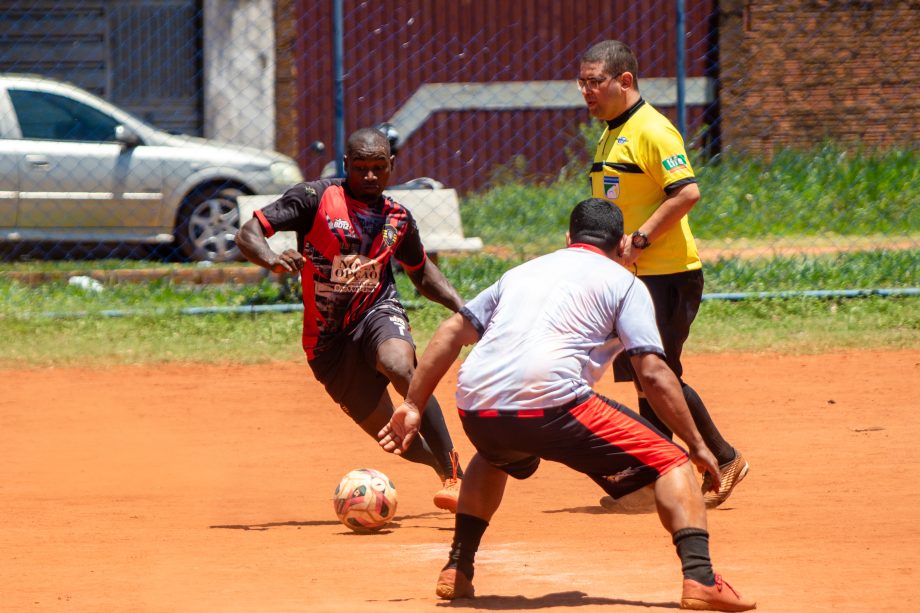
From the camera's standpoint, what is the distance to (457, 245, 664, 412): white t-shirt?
14.7 feet

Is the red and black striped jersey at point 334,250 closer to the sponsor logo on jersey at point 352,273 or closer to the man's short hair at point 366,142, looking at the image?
the sponsor logo on jersey at point 352,273

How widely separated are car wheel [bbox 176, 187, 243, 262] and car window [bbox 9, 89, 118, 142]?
988 mm

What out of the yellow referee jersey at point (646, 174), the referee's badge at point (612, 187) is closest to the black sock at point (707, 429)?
the yellow referee jersey at point (646, 174)

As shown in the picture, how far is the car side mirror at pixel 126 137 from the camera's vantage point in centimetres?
1285

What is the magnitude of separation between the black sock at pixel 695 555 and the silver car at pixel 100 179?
29.7ft

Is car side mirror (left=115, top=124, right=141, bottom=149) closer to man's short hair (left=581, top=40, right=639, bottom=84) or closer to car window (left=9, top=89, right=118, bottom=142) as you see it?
car window (left=9, top=89, right=118, bottom=142)

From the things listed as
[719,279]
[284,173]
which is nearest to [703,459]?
[719,279]

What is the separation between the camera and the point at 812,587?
4.80 meters

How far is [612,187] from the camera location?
20.7 ft

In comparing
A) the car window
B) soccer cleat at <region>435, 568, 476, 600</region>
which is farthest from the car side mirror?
soccer cleat at <region>435, 568, 476, 600</region>

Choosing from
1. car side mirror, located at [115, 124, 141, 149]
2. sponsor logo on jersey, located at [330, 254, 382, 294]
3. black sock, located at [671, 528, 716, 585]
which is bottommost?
black sock, located at [671, 528, 716, 585]

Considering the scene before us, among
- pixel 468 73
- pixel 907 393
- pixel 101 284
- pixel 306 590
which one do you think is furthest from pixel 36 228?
pixel 306 590

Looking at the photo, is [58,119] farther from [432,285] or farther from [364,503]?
[364,503]

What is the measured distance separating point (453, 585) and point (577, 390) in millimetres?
789
